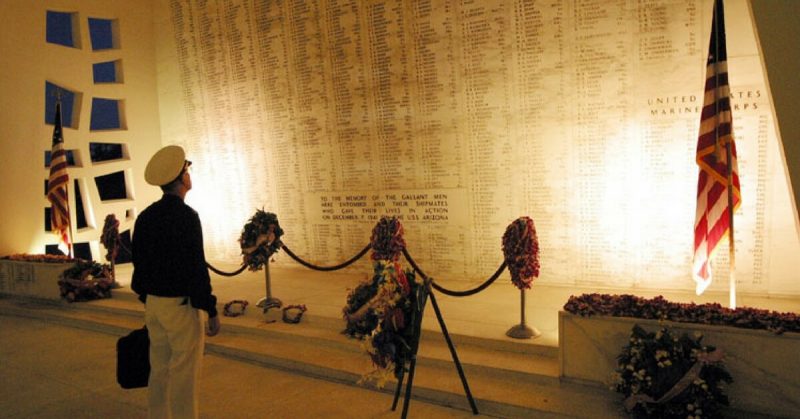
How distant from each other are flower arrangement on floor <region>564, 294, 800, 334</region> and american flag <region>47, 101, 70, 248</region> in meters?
8.69

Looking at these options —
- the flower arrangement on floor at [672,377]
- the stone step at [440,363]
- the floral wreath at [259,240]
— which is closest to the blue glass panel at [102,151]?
the stone step at [440,363]

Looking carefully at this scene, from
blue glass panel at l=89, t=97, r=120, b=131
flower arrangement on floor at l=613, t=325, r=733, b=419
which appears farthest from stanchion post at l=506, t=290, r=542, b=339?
blue glass panel at l=89, t=97, r=120, b=131

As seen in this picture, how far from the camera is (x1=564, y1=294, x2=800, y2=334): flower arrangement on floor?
3.84 meters

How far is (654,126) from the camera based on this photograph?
6.49 meters

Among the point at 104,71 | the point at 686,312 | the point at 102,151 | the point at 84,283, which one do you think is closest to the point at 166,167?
the point at 686,312

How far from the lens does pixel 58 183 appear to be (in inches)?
370

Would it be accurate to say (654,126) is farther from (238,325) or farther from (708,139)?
(238,325)

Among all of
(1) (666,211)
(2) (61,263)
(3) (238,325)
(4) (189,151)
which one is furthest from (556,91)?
(2) (61,263)

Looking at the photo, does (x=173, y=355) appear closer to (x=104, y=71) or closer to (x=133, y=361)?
(x=133, y=361)

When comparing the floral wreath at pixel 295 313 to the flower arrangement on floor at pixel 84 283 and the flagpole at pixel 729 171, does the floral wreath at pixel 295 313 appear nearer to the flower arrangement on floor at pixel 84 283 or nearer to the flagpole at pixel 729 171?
the flower arrangement on floor at pixel 84 283

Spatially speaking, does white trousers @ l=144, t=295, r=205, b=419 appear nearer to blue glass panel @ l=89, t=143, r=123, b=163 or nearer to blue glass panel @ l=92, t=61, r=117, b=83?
blue glass panel @ l=89, t=143, r=123, b=163

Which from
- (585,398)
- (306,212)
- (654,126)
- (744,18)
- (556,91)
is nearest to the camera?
(585,398)

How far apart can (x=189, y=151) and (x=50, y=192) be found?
8.16 feet

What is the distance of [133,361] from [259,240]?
350 cm
